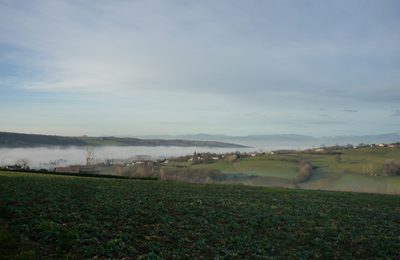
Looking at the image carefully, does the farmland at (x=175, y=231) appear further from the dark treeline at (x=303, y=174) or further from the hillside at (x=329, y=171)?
the dark treeline at (x=303, y=174)

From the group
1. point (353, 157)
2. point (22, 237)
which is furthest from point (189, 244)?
point (353, 157)

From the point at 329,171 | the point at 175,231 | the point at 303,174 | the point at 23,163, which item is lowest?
the point at 303,174

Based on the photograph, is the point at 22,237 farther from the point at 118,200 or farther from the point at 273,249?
the point at 273,249

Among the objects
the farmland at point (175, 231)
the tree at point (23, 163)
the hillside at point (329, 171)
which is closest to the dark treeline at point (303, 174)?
the hillside at point (329, 171)

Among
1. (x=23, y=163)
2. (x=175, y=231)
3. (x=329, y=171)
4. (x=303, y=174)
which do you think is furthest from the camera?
(x=329, y=171)

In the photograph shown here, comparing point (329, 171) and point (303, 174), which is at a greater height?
point (329, 171)

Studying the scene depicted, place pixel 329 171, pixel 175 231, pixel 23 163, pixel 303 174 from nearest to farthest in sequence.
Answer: pixel 175 231 → pixel 23 163 → pixel 303 174 → pixel 329 171

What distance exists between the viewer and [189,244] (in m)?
12.2

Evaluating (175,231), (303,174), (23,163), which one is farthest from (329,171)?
(23,163)

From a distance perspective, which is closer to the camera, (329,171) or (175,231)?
(175,231)

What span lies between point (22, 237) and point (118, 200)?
9757mm

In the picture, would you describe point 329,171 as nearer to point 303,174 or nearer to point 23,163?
point 303,174

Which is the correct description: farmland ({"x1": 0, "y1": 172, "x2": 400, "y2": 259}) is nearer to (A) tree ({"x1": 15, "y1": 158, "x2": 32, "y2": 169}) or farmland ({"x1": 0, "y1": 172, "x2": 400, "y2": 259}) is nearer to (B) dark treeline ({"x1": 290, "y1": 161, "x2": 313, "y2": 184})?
(A) tree ({"x1": 15, "y1": 158, "x2": 32, "y2": 169})

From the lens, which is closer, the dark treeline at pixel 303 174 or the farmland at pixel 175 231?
the farmland at pixel 175 231
